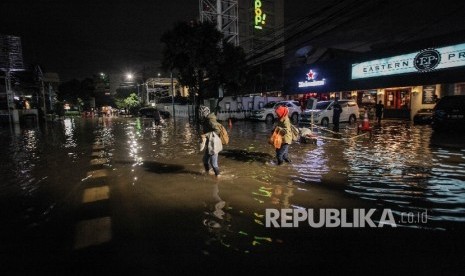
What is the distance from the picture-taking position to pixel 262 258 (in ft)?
12.3

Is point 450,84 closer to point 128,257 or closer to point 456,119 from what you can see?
point 456,119

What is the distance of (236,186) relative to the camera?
6.86 meters

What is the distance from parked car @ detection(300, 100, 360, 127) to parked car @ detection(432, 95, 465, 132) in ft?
23.0

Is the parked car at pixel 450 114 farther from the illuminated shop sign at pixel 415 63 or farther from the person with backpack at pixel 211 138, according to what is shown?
the person with backpack at pixel 211 138

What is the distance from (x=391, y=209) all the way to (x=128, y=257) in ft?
14.2

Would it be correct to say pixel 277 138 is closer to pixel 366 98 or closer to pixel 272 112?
pixel 272 112

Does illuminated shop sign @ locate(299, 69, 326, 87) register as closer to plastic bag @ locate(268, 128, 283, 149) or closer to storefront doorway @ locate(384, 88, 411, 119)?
storefront doorway @ locate(384, 88, 411, 119)

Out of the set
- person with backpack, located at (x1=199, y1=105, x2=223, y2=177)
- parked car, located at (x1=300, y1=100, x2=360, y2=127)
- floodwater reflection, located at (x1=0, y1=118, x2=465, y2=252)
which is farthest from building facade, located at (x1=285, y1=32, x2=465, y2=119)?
person with backpack, located at (x1=199, y1=105, x2=223, y2=177)

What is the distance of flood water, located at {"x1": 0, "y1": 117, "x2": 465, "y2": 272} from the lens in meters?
4.86

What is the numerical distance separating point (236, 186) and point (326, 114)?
18065 mm

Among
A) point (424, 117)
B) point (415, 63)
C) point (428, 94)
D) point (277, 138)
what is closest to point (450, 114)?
point (424, 117)

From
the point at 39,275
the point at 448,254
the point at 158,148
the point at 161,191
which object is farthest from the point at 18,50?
the point at 448,254

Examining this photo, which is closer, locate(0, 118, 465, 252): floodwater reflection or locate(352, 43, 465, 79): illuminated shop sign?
locate(0, 118, 465, 252): floodwater reflection

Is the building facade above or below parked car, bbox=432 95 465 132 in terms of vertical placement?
above
